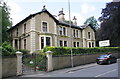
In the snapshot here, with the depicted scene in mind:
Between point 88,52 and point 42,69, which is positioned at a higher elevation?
point 88,52

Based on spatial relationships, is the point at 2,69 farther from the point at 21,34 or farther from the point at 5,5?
the point at 5,5

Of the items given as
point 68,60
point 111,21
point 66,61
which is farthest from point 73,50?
point 111,21

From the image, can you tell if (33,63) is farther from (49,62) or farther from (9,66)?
(9,66)

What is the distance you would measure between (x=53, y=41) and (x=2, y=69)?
14.5 m

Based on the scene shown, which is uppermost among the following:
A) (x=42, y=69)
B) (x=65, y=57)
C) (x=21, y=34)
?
(x=21, y=34)

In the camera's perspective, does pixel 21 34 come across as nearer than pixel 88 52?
No

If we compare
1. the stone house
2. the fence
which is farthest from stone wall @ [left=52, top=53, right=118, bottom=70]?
the stone house

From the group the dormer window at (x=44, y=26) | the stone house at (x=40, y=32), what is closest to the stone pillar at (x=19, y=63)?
the stone house at (x=40, y=32)

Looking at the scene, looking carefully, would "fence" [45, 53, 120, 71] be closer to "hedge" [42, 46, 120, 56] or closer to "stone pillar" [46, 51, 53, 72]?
"stone pillar" [46, 51, 53, 72]

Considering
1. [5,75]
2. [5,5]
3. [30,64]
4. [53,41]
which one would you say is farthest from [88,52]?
[5,5]

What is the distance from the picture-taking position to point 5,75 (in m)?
11.0

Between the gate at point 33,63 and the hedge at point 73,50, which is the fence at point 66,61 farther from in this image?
the gate at point 33,63

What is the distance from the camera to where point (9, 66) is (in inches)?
448

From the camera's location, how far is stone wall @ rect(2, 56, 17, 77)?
10969 millimetres
